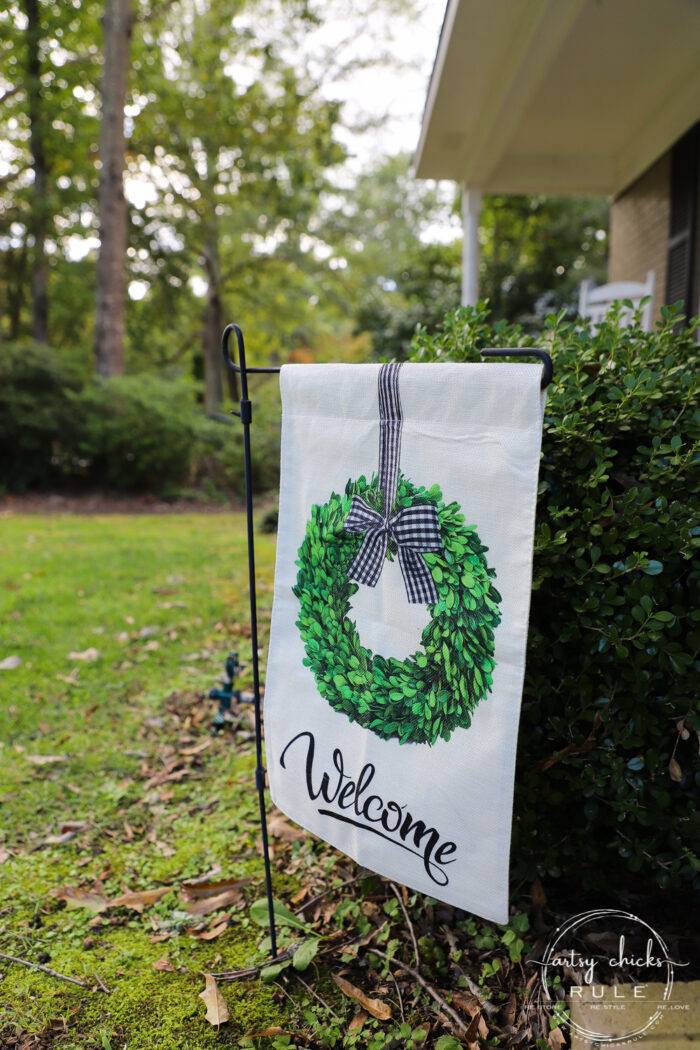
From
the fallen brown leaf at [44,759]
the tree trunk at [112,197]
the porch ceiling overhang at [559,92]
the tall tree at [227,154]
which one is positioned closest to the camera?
A: the fallen brown leaf at [44,759]

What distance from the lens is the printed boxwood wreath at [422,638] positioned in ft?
4.86

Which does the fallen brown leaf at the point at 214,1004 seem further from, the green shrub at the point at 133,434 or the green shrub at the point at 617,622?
the green shrub at the point at 133,434

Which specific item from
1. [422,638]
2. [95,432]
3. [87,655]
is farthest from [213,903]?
[95,432]

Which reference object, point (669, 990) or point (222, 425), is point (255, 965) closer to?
point (669, 990)

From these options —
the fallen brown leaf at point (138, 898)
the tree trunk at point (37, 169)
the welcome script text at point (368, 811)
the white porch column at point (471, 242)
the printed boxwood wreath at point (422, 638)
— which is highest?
the tree trunk at point (37, 169)

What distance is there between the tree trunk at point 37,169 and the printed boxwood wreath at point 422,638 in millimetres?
16712

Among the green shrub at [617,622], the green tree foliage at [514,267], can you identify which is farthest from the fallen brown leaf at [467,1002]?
the green tree foliage at [514,267]

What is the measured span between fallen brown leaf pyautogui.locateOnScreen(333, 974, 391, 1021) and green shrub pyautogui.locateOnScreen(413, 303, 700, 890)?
1.80ft

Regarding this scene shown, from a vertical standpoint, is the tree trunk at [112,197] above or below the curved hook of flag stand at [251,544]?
above

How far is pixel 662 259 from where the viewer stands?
6.68 meters

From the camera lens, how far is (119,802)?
9.27 feet

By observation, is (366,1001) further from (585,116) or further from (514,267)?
(514,267)

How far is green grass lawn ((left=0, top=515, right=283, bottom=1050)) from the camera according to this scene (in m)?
1.86

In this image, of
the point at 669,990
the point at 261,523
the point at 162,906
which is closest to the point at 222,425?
the point at 261,523
